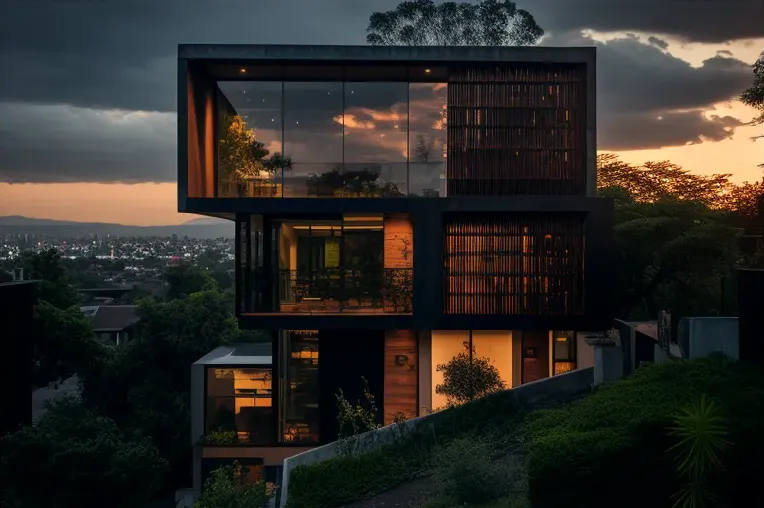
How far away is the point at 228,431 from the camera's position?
74.5 ft

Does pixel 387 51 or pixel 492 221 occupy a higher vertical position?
pixel 387 51

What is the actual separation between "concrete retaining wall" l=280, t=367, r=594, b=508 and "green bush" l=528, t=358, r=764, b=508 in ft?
18.5

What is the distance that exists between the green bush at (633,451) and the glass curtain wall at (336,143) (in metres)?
10.7

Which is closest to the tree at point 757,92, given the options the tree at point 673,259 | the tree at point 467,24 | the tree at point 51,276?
the tree at point 673,259

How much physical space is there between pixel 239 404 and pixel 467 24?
24.6 metres

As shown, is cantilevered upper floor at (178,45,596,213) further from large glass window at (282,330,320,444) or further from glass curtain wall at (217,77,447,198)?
large glass window at (282,330,320,444)

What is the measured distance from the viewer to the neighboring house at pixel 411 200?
65.5 feet

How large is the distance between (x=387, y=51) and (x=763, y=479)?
14.0 m

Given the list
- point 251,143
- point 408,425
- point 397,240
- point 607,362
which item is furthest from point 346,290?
point 607,362

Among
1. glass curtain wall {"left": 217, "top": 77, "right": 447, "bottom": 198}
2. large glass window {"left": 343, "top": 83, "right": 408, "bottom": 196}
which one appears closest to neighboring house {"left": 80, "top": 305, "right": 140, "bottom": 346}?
glass curtain wall {"left": 217, "top": 77, "right": 447, "bottom": 198}

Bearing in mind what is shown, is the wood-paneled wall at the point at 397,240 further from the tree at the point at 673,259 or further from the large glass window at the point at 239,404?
the tree at the point at 673,259

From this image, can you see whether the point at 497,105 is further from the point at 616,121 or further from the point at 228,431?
the point at 616,121

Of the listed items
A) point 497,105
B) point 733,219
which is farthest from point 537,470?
point 733,219

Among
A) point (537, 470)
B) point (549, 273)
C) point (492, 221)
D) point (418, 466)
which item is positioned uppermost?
point (492, 221)
